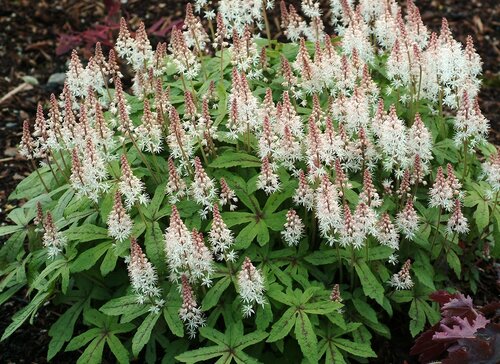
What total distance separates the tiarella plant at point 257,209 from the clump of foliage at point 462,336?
1.19 feet

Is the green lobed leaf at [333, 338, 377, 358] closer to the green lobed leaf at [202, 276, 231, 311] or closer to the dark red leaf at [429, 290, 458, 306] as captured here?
the dark red leaf at [429, 290, 458, 306]

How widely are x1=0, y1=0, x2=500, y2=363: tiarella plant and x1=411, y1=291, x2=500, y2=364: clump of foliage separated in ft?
1.19

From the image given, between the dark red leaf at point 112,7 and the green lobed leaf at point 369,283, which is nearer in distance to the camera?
the green lobed leaf at point 369,283

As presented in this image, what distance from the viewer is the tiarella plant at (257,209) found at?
4398mm

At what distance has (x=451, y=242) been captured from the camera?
503cm

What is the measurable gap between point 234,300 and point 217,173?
903 millimetres

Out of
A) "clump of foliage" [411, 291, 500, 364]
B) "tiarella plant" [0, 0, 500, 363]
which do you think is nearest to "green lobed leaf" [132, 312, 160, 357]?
"tiarella plant" [0, 0, 500, 363]

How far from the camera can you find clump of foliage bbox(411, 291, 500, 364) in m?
3.55

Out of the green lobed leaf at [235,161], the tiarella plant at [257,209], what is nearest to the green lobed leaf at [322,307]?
the tiarella plant at [257,209]

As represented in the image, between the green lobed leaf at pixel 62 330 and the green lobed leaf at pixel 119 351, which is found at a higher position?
the green lobed leaf at pixel 119 351

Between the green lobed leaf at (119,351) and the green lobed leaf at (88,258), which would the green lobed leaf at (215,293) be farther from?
the green lobed leaf at (88,258)

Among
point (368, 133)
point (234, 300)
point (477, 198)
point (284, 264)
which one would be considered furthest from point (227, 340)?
point (477, 198)

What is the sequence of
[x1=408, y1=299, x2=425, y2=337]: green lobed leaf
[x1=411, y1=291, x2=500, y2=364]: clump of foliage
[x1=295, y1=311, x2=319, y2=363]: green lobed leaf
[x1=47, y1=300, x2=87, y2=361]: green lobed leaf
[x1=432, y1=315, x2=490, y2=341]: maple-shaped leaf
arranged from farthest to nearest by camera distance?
[x1=47, y1=300, x2=87, y2=361]: green lobed leaf → [x1=408, y1=299, x2=425, y2=337]: green lobed leaf → [x1=295, y1=311, x2=319, y2=363]: green lobed leaf → [x1=432, y1=315, x2=490, y2=341]: maple-shaped leaf → [x1=411, y1=291, x2=500, y2=364]: clump of foliage

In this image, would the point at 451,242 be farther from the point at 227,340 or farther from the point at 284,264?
the point at 227,340
